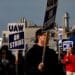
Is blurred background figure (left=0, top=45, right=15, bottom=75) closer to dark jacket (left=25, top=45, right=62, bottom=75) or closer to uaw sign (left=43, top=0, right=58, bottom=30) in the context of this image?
uaw sign (left=43, top=0, right=58, bottom=30)

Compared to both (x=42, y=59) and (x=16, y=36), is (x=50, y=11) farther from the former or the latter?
(x=16, y=36)

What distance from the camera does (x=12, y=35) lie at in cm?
1609

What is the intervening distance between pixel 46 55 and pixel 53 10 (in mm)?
1215

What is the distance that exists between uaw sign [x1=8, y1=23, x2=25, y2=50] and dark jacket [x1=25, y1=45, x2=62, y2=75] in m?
4.25

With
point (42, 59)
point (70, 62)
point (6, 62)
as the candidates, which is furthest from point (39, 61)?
point (70, 62)

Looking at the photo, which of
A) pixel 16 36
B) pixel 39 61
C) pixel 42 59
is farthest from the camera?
pixel 16 36

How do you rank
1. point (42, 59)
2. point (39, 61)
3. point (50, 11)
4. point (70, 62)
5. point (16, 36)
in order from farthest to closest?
point (70, 62) → point (16, 36) → point (50, 11) → point (39, 61) → point (42, 59)

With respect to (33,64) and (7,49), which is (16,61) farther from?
(33,64)

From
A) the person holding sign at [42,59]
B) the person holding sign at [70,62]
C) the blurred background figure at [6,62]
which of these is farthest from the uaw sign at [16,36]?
the person holding sign at [42,59]

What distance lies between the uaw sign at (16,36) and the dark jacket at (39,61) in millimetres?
4252

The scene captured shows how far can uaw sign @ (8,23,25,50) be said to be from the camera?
15875mm

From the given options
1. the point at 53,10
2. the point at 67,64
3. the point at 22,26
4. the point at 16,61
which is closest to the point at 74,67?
the point at 67,64

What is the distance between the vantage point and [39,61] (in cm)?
1156

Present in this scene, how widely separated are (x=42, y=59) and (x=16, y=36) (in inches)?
190
